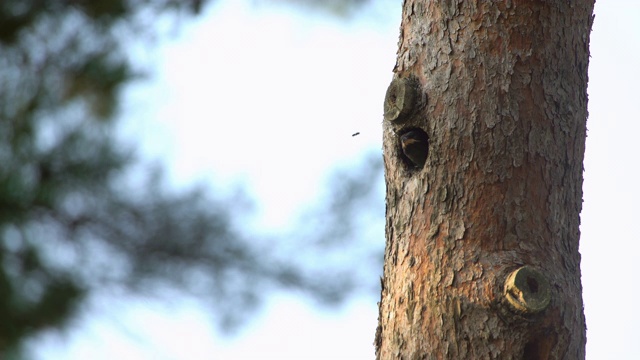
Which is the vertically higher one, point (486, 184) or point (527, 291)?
point (486, 184)

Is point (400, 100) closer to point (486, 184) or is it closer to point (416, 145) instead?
point (416, 145)

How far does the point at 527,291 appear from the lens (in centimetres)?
100

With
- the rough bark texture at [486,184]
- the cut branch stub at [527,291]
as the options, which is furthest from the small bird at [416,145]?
the cut branch stub at [527,291]

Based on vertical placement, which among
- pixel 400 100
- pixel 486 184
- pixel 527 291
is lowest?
pixel 527 291

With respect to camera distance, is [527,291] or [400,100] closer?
[527,291]

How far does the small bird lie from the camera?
1122mm

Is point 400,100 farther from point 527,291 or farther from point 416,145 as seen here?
point 527,291

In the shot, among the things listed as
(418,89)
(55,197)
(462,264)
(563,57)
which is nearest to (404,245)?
(462,264)

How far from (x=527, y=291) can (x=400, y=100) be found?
0.32m

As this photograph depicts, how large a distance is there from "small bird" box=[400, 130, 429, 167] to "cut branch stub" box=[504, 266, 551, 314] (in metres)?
0.22

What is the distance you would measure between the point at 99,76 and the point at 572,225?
5.13 ft

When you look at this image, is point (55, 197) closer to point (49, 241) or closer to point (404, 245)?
point (49, 241)

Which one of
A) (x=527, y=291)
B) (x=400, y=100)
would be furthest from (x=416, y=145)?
(x=527, y=291)

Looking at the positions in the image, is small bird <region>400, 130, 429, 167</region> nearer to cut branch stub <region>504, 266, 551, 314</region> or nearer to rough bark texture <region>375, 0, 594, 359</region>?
rough bark texture <region>375, 0, 594, 359</region>
